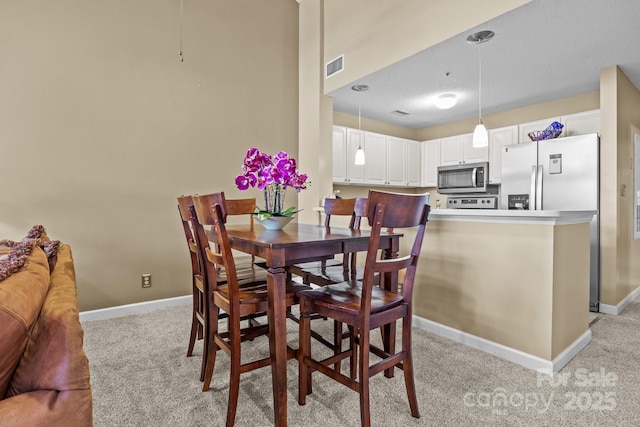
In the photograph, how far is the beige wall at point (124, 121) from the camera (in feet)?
8.90

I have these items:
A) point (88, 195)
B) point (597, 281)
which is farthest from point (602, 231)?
point (88, 195)

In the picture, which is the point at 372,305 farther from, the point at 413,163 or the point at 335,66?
the point at 413,163

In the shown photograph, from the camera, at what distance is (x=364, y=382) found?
1417 millimetres

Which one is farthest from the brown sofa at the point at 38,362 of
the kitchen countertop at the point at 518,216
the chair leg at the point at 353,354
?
the kitchen countertop at the point at 518,216

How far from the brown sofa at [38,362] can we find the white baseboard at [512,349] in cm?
230

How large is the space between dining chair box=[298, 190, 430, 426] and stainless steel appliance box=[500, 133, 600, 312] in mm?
2808

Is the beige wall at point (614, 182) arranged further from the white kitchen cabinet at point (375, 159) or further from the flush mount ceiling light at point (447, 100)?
the white kitchen cabinet at point (375, 159)

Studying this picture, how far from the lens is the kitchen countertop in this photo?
6.52 ft

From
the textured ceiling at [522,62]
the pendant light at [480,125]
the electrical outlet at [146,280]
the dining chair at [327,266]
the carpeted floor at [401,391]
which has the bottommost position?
the carpeted floor at [401,391]

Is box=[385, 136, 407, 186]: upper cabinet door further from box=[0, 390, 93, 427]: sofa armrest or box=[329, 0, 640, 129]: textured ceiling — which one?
box=[0, 390, 93, 427]: sofa armrest

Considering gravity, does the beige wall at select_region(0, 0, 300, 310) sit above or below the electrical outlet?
above

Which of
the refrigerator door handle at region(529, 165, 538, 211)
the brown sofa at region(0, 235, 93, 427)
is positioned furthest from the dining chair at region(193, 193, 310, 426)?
the refrigerator door handle at region(529, 165, 538, 211)

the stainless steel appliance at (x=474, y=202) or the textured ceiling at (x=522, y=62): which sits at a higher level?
the textured ceiling at (x=522, y=62)

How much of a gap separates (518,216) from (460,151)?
3.43 metres
